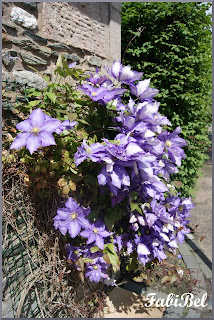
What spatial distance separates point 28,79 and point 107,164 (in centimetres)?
103

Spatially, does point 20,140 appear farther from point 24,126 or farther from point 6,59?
point 6,59

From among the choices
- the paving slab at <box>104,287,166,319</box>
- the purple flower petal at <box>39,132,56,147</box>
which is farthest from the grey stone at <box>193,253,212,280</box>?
the purple flower petal at <box>39,132,56,147</box>

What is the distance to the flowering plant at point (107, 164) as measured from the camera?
3.47 feet

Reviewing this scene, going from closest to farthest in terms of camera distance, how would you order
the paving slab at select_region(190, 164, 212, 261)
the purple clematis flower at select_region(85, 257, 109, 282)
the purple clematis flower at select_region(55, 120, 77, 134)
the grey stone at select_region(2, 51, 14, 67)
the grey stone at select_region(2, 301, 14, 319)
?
the purple clematis flower at select_region(55, 120, 77, 134), the grey stone at select_region(2, 301, 14, 319), the purple clematis flower at select_region(85, 257, 109, 282), the grey stone at select_region(2, 51, 14, 67), the paving slab at select_region(190, 164, 212, 261)

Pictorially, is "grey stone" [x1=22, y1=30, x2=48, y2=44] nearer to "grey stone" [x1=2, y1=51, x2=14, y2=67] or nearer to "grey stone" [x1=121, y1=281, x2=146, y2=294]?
"grey stone" [x1=2, y1=51, x2=14, y2=67]

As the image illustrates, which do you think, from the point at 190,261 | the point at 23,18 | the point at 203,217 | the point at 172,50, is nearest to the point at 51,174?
the point at 23,18

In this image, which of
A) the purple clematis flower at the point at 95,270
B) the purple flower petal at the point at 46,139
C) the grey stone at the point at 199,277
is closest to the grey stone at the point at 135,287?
the grey stone at the point at 199,277

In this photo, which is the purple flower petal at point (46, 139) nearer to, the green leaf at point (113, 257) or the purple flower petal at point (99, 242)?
the purple flower petal at point (99, 242)

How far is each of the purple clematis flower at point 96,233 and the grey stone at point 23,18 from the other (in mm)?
1444

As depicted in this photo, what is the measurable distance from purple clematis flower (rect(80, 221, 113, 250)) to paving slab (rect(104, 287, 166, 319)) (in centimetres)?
111

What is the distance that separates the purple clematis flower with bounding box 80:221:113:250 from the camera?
125cm

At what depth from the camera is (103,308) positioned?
1.99 metres

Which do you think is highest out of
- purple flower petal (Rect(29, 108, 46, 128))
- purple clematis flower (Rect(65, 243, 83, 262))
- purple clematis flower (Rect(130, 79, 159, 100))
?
purple clematis flower (Rect(130, 79, 159, 100))

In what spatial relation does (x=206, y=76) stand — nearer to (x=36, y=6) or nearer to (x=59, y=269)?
(x=36, y=6)
